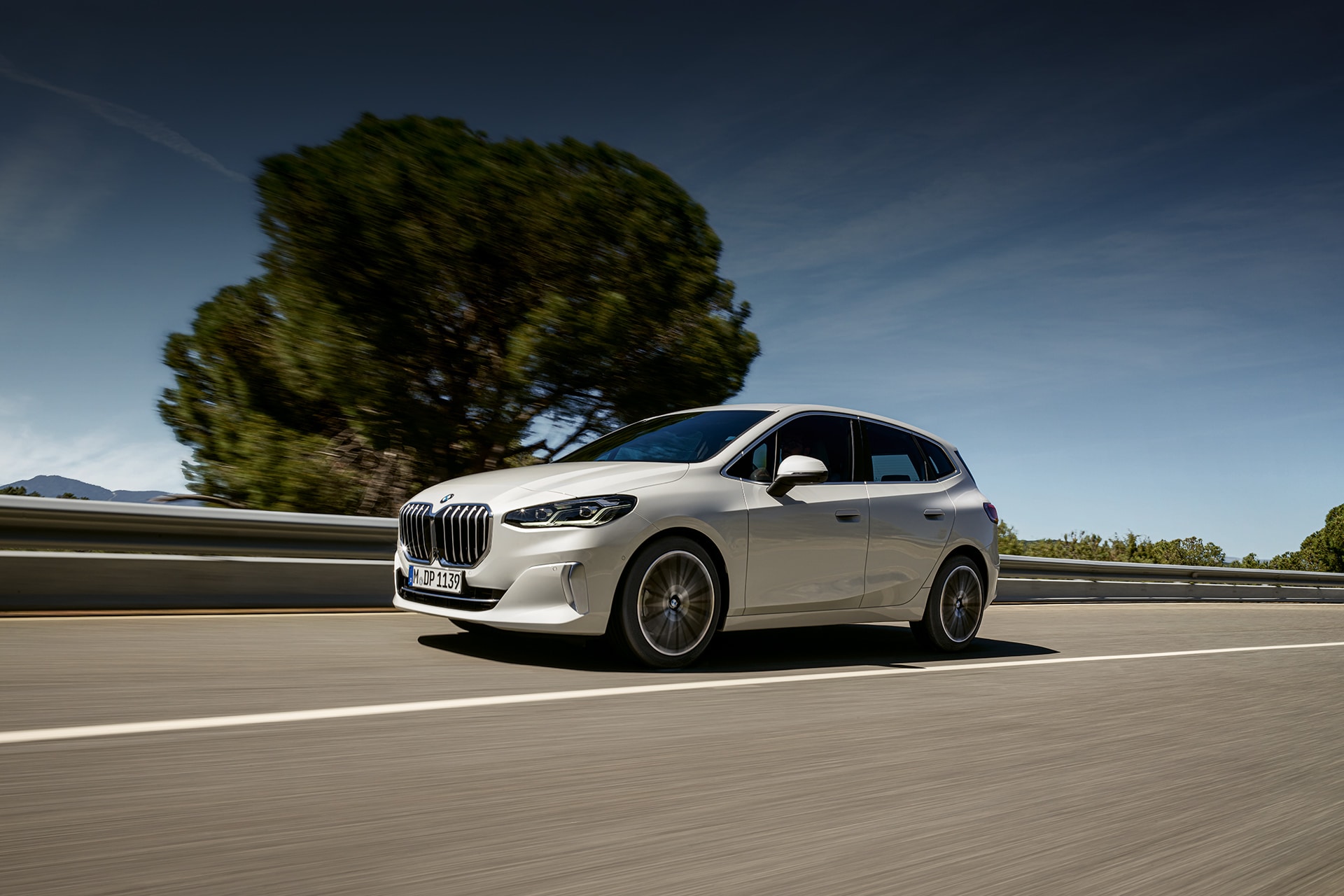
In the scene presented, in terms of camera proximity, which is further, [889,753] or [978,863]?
[889,753]

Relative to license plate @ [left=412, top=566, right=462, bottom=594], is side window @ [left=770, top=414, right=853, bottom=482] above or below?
above

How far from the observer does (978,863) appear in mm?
3119

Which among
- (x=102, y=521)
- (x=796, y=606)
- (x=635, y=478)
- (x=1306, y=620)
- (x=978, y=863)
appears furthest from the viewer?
(x=1306, y=620)

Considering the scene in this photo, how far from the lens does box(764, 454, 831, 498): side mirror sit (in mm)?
6625

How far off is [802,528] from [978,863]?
3797mm

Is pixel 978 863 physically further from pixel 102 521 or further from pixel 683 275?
pixel 683 275

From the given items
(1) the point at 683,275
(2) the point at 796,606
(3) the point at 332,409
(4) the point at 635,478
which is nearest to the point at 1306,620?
(1) the point at 683,275

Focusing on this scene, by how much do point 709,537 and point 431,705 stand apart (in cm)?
214

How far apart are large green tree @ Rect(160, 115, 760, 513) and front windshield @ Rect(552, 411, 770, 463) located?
8.02 m

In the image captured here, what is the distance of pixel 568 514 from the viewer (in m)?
5.87

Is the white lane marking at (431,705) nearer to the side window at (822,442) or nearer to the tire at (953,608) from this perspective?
the tire at (953,608)

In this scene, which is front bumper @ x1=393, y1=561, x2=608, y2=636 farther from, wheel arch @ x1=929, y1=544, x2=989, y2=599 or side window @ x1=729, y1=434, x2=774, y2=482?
wheel arch @ x1=929, y1=544, x2=989, y2=599

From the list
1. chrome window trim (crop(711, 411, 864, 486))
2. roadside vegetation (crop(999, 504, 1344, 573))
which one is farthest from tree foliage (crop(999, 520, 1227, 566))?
chrome window trim (crop(711, 411, 864, 486))

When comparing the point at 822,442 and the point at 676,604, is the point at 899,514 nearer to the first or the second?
the point at 822,442
